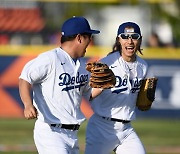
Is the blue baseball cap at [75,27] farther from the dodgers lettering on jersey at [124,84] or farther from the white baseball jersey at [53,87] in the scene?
the dodgers lettering on jersey at [124,84]

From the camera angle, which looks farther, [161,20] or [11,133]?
[161,20]

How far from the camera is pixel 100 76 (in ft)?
27.5

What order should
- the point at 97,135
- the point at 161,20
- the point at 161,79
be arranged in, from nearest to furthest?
the point at 97,135, the point at 161,79, the point at 161,20

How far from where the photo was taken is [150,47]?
21.9 meters

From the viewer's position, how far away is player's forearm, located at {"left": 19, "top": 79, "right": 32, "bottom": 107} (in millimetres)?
7520

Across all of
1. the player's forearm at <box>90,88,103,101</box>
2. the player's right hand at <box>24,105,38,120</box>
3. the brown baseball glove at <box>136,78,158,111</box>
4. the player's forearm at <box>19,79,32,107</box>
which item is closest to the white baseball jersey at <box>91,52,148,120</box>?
the brown baseball glove at <box>136,78,158,111</box>

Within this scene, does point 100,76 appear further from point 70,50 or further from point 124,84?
point 124,84

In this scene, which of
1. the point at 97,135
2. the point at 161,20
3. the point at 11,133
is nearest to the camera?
the point at 97,135

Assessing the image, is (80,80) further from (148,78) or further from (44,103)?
(148,78)

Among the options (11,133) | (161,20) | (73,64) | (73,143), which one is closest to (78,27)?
(73,64)

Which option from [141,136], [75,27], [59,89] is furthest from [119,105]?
[141,136]

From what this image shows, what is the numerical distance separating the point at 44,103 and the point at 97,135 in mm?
1269

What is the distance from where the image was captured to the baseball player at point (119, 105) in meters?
8.87

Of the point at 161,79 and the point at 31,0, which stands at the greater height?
the point at 31,0
